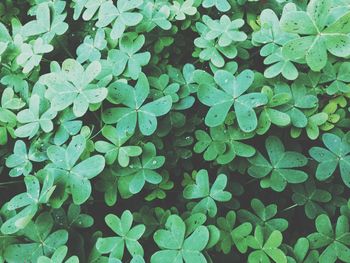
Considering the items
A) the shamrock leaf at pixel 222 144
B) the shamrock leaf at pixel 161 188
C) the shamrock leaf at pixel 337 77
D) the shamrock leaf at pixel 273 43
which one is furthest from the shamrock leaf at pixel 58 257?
the shamrock leaf at pixel 337 77

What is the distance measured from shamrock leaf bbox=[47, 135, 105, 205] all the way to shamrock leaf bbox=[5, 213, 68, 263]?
127mm

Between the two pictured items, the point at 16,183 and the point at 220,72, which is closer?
the point at 220,72

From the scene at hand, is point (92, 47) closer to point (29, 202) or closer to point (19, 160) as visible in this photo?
point (19, 160)

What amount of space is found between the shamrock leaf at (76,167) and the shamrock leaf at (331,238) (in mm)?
753

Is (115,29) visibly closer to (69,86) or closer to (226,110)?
(69,86)

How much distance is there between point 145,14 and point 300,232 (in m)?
1.06

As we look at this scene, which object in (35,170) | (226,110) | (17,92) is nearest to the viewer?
(226,110)

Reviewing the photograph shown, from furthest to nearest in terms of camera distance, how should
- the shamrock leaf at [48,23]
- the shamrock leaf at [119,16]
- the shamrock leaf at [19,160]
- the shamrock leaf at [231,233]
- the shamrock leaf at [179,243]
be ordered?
the shamrock leaf at [48,23] < the shamrock leaf at [119,16] < the shamrock leaf at [19,160] < the shamrock leaf at [231,233] < the shamrock leaf at [179,243]

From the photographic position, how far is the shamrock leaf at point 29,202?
52.3 inches

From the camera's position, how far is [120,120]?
1.49m

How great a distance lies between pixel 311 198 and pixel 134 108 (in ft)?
2.33

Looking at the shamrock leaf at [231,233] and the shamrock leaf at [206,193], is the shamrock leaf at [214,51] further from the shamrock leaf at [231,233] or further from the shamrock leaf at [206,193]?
the shamrock leaf at [231,233]

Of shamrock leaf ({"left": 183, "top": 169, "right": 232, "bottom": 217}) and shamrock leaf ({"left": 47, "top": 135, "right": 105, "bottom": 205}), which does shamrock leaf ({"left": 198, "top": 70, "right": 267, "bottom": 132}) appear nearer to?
shamrock leaf ({"left": 183, "top": 169, "right": 232, "bottom": 217})

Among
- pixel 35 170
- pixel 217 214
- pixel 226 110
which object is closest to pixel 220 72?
pixel 226 110
